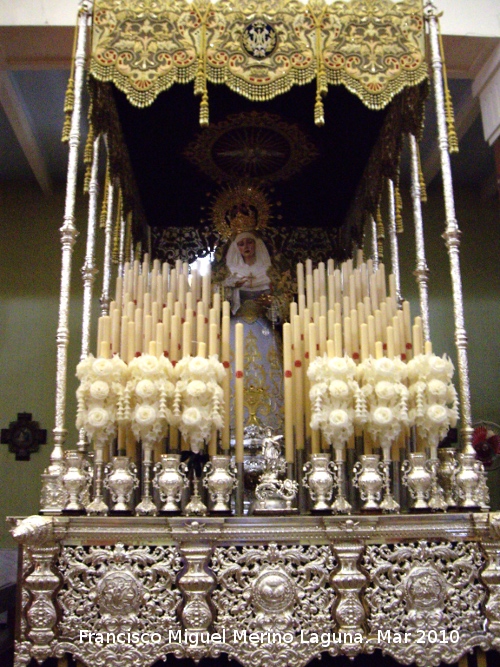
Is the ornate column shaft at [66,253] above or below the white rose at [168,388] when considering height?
above

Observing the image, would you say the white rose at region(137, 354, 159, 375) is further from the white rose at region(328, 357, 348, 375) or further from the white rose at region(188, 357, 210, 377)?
the white rose at region(328, 357, 348, 375)

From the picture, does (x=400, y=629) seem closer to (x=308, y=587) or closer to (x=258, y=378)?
(x=308, y=587)

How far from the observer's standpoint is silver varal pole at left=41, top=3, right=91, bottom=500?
366cm

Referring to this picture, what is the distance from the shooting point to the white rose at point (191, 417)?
12.1 feet

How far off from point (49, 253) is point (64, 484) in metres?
4.92

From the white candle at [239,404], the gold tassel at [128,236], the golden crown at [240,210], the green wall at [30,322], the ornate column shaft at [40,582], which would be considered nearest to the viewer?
the ornate column shaft at [40,582]

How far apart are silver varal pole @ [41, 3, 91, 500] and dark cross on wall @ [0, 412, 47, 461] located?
3619 millimetres

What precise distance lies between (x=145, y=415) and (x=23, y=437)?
427 cm

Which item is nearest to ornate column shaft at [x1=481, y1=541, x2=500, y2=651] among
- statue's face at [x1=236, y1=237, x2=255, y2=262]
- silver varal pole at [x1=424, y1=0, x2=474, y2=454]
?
silver varal pole at [x1=424, y1=0, x2=474, y2=454]

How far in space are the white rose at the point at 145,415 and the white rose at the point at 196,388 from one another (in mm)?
225

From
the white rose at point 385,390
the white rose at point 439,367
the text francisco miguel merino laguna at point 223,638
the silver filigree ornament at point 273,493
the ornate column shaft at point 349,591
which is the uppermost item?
the white rose at point 439,367

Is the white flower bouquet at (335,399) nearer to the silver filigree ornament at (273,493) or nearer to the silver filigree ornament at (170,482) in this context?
the silver filigree ornament at (273,493)

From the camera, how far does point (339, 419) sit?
3734mm

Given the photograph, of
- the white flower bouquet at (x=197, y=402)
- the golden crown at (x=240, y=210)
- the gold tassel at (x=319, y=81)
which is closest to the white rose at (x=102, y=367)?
the white flower bouquet at (x=197, y=402)
